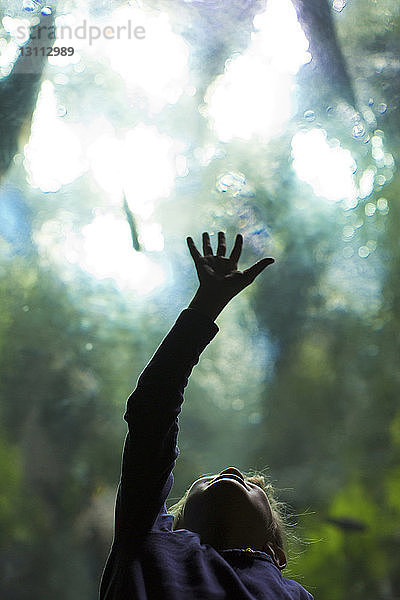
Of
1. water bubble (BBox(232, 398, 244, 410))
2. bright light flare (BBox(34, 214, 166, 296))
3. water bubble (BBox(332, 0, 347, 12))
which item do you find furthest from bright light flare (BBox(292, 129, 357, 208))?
water bubble (BBox(232, 398, 244, 410))

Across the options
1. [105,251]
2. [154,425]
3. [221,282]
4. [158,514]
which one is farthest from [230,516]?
[105,251]

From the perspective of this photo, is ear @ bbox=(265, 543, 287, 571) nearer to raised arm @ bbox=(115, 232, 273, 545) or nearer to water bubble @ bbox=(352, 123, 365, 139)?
raised arm @ bbox=(115, 232, 273, 545)

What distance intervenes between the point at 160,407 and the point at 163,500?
15 centimetres

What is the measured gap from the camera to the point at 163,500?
586mm

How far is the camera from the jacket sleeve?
0.53m

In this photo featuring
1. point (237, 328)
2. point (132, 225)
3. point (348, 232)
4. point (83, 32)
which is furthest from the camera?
point (237, 328)

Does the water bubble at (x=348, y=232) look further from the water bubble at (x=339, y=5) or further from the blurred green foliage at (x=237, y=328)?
the water bubble at (x=339, y=5)

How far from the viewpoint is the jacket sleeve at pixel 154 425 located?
0.53 meters

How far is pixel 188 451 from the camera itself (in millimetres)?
2160

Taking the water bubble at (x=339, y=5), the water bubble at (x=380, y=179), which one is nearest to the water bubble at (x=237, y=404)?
the water bubble at (x=380, y=179)

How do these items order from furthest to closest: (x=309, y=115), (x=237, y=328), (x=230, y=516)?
(x=237, y=328) → (x=309, y=115) → (x=230, y=516)

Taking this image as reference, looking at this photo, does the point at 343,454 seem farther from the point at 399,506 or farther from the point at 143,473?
the point at 143,473

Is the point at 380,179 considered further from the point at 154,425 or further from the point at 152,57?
the point at 154,425

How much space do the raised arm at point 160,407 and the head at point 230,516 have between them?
114 mm
